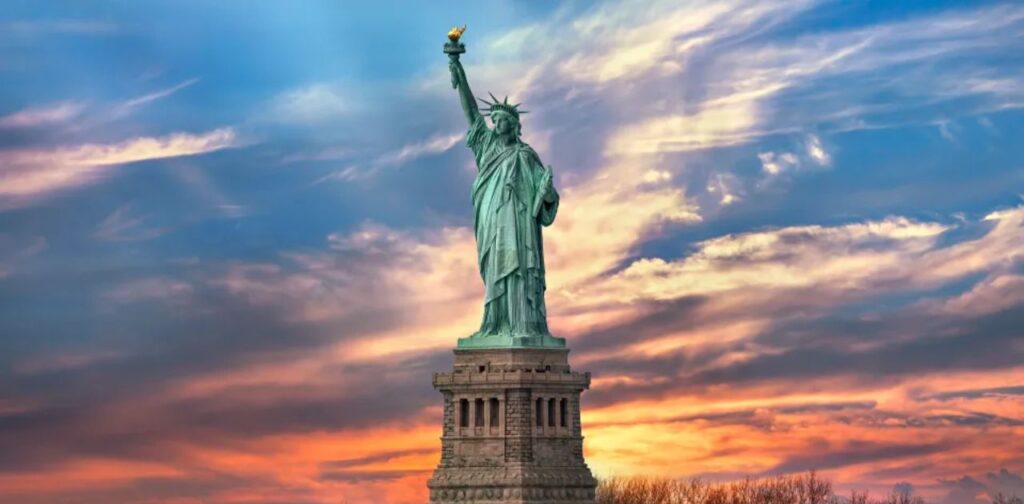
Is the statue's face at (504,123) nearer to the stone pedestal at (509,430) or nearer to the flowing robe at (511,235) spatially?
the flowing robe at (511,235)

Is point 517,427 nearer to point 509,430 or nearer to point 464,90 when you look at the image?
point 509,430

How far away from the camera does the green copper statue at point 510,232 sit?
73.2 meters

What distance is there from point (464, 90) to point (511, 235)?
604cm

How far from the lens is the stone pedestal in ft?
236

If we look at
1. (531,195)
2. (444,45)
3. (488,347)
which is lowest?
(488,347)

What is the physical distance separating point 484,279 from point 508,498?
8.31 m

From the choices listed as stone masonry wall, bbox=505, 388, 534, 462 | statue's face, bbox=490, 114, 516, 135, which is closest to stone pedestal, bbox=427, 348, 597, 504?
stone masonry wall, bbox=505, 388, 534, 462

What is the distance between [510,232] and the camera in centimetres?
7375

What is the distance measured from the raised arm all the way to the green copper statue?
0.16m

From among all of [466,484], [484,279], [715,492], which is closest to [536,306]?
[484,279]

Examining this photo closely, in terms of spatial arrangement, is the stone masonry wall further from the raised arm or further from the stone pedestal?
the raised arm

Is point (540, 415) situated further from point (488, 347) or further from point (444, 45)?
point (444, 45)

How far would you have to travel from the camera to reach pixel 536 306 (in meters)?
73.8

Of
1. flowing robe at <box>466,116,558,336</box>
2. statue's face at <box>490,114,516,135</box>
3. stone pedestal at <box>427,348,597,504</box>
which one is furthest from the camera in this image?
statue's face at <box>490,114,516,135</box>
